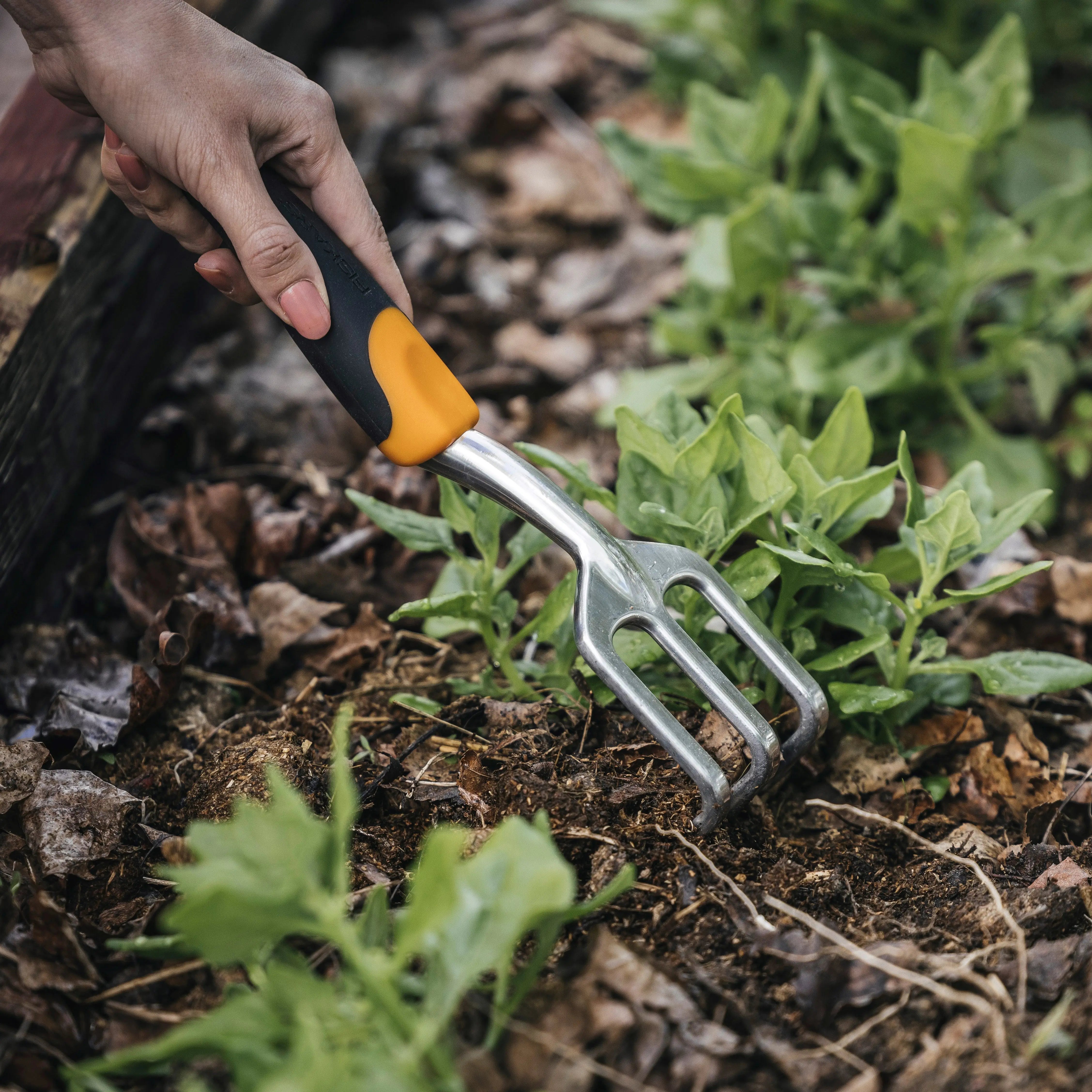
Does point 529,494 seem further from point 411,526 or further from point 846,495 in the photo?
point 846,495

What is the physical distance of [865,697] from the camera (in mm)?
1461

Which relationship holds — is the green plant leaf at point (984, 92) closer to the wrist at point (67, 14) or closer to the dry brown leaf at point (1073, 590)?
the dry brown leaf at point (1073, 590)

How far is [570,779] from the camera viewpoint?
4.65 feet

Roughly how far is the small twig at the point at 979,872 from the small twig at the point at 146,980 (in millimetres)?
940

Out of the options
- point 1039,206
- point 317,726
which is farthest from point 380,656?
point 1039,206

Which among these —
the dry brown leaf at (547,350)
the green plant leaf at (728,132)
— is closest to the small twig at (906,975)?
the dry brown leaf at (547,350)

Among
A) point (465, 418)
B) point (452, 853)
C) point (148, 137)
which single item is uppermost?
point (148, 137)

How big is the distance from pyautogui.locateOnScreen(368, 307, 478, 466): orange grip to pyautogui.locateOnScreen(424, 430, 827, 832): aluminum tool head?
0.03 m

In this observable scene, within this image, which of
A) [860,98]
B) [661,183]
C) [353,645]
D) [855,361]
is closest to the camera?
[353,645]

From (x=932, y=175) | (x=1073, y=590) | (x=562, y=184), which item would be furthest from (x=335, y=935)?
(x=562, y=184)

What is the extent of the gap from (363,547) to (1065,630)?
147 cm

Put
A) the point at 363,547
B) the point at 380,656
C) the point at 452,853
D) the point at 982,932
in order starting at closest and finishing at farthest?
the point at 452,853, the point at 982,932, the point at 380,656, the point at 363,547

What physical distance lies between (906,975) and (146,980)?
948 millimetres

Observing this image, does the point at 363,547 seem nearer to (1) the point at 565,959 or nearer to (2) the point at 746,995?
(1) the point at 565,959
